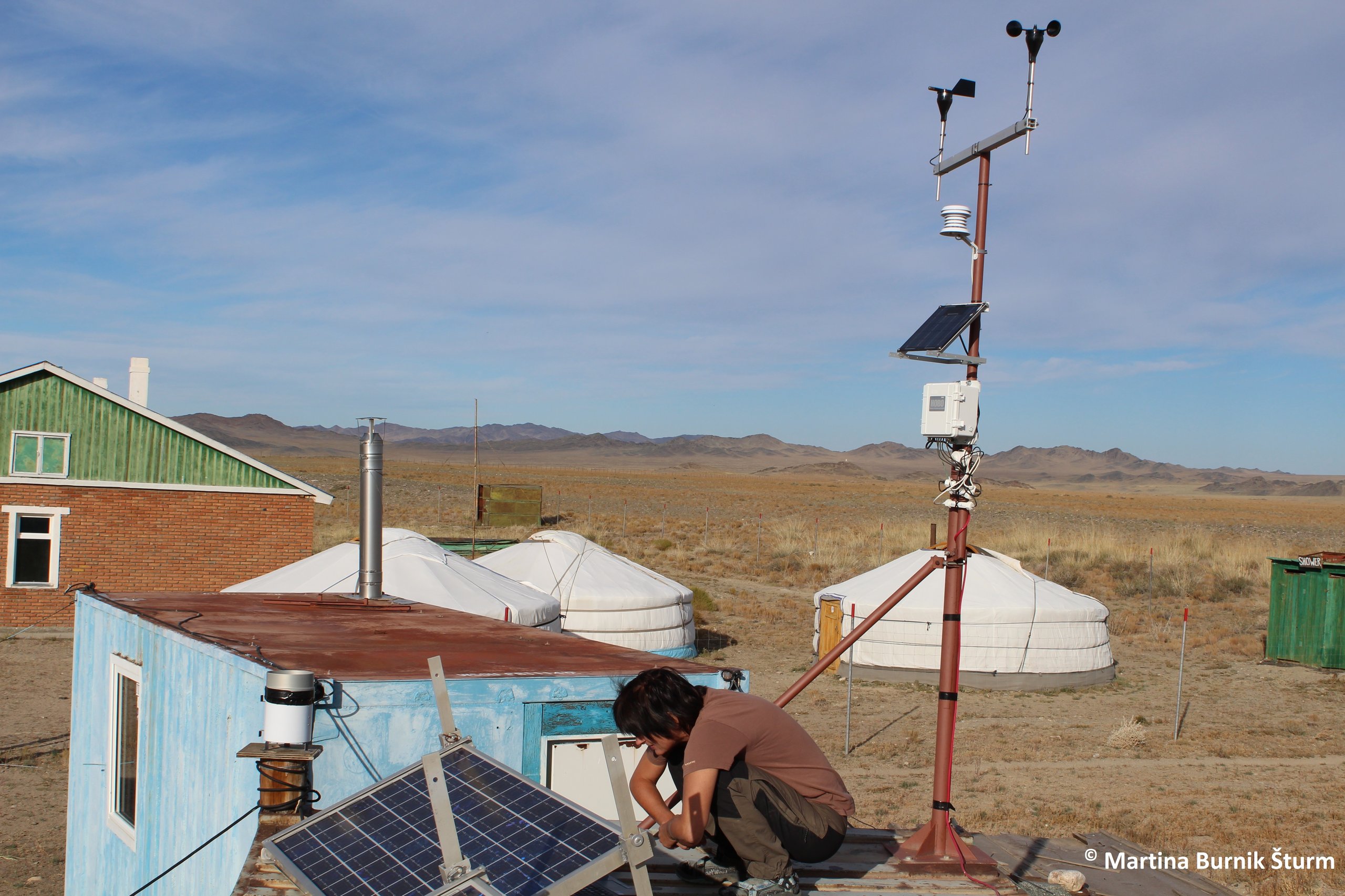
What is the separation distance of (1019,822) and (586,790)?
5545 millimetres

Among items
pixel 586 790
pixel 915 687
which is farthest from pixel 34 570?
pixel 586 790

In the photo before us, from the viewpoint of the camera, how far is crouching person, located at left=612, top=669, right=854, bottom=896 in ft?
12.5

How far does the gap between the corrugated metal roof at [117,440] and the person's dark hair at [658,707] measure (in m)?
17.9

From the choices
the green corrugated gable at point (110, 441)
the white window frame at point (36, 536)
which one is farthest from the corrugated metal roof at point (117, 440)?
the white window frame at point (36, 536)

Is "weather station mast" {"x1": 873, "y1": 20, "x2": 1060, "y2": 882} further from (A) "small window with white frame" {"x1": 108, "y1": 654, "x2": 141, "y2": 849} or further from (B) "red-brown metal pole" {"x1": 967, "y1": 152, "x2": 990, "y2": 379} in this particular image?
(A) "small window with white frame" {"x1": 108, "y1": 654, "x2": 141, "y2": 849}

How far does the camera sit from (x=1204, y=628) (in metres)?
22.6

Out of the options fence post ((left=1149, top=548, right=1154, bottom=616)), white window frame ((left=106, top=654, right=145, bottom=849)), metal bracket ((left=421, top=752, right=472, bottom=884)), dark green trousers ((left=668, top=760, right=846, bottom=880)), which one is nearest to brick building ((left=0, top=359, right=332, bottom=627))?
white window frame ((left=106, top=654, right=145, bottom=849))

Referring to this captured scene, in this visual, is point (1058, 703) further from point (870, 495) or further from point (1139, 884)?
A: point (870, 495)

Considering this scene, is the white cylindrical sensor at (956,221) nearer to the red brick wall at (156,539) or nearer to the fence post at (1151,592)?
the red brick wall at (156,539)

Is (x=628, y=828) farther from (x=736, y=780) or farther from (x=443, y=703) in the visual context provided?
(x=736, y=780)

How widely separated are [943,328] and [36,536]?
1929 centimetres

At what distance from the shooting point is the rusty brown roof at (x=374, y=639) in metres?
5.92

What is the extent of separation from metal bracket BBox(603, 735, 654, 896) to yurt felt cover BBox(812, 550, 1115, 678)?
14.3 metres

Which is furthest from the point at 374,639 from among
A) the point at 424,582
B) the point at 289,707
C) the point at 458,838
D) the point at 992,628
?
the point at 992,628
